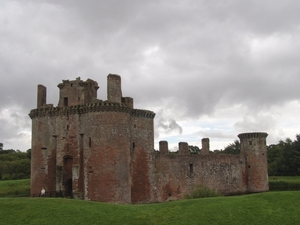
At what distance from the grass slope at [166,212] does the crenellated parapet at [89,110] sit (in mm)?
8616

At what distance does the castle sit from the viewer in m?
26.2

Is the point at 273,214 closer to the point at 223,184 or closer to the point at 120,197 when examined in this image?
the point at 120,197

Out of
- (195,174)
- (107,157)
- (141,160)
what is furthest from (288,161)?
(107,157)

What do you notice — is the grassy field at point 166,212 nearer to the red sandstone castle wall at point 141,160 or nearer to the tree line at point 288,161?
the red sandstone castle wall at point 141,160

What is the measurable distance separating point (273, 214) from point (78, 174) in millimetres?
14708

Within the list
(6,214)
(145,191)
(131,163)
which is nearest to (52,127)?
(131,163)

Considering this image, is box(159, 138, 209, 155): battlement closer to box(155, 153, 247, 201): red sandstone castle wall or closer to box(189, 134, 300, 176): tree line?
box(155, 153, 247, 201): red sandstone castle wall

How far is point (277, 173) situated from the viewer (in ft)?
193

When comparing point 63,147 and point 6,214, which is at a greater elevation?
point 63,147

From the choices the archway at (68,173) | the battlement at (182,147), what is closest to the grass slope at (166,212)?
the archway at (68,173)

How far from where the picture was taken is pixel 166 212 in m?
18.7

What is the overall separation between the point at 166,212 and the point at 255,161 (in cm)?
2310

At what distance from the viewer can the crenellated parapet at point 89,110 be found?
2698 cm

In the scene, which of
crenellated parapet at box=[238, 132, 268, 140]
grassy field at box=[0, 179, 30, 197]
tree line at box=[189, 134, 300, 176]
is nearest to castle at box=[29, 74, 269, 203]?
crenellated parapet at box=[238, 132, 268, 140]
